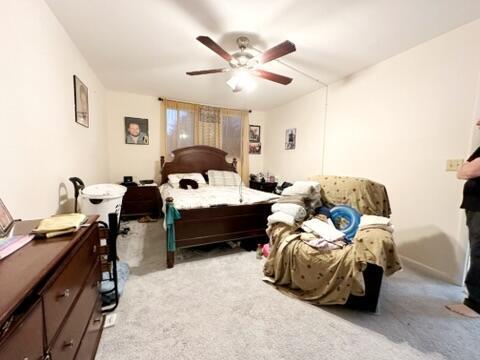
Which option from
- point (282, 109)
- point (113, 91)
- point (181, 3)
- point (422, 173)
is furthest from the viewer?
point (282, 109)

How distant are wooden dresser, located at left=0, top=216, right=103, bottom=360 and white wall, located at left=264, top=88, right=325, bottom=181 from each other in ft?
11.2

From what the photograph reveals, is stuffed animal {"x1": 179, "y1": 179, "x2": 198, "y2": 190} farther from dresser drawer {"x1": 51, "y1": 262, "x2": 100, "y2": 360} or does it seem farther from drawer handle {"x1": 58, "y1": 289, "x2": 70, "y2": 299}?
drawer handle {"x1": 58, "y1": 289, "x2": 70, "y2": 299}

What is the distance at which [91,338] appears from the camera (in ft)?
3.83

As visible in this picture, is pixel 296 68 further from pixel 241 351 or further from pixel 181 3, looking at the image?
pixel 241 351

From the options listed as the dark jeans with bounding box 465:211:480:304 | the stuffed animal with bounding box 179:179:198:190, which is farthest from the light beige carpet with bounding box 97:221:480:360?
the stuffed animal with bounding box 179:179:198:190

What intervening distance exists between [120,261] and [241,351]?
5.55 ft

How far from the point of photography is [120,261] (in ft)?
7.72

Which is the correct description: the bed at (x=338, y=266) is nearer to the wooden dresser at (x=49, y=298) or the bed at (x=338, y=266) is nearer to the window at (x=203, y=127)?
the wooden dresser at (x=49, y=298)

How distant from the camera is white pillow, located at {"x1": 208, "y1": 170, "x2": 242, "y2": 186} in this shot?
411 centimetres

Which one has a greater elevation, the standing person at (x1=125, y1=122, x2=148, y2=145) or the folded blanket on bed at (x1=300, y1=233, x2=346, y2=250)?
the standing person at (x1=125, y1=122, x2=148, y2=145)

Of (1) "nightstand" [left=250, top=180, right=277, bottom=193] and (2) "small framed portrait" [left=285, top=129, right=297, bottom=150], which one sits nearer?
(2) "small framed portrait" [left=285, top=129, right=297, bottom=150]

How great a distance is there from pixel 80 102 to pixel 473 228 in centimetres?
391

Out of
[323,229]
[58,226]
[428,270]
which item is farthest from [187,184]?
[428,270]

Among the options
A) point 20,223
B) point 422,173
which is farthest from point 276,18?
point 20,223
